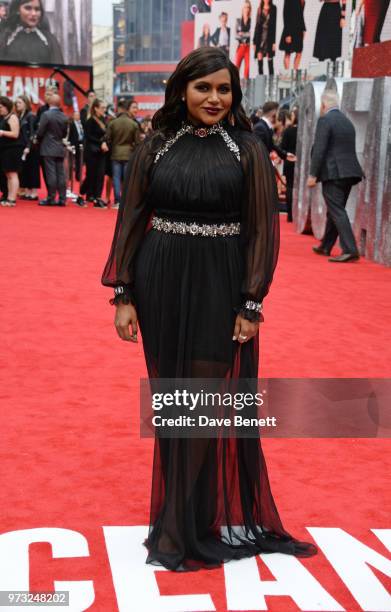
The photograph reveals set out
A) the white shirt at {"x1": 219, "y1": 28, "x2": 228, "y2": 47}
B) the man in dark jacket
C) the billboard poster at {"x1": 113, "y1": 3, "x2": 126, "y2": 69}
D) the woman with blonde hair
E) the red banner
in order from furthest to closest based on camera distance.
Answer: the billboard poster at {"x1": 113, "y1": 3, "x2": 126, "y2": 69}, the white shirt at {"x1": 219, "y1": 28, "x2": 228, "y2": 47}, the red banner, the woman with blonde hair, the man in dark jacket

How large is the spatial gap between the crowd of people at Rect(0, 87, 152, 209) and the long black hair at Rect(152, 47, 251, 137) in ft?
44.1

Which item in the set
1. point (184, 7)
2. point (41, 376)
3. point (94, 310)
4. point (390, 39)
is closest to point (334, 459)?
point (41, 376)

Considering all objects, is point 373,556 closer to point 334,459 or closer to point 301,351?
point 334,459

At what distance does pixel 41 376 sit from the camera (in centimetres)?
610

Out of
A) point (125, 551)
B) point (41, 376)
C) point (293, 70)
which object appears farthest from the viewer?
point (293, 70)

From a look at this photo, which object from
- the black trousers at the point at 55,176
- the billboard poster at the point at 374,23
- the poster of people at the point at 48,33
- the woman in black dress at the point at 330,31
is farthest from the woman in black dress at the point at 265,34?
the billboard poster at the point at 374,23

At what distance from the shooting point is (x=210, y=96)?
3.34 m

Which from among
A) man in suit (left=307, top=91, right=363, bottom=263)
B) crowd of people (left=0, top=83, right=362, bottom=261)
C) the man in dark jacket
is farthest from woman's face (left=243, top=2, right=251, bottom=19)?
man in suit (left=307, top=91, right=363, bottom=263)

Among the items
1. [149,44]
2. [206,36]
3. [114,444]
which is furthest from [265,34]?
[149,44]

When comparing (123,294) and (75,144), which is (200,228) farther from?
(75,144)

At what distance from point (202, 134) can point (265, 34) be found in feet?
67.6

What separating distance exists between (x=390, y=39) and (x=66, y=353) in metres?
7.60

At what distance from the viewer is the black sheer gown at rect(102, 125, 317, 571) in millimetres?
3389

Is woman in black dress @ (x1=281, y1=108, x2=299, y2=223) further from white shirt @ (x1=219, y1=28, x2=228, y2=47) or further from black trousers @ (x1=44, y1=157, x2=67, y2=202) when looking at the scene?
white shirt @ (x1=219, y1=28, x2=228, y2=47)
